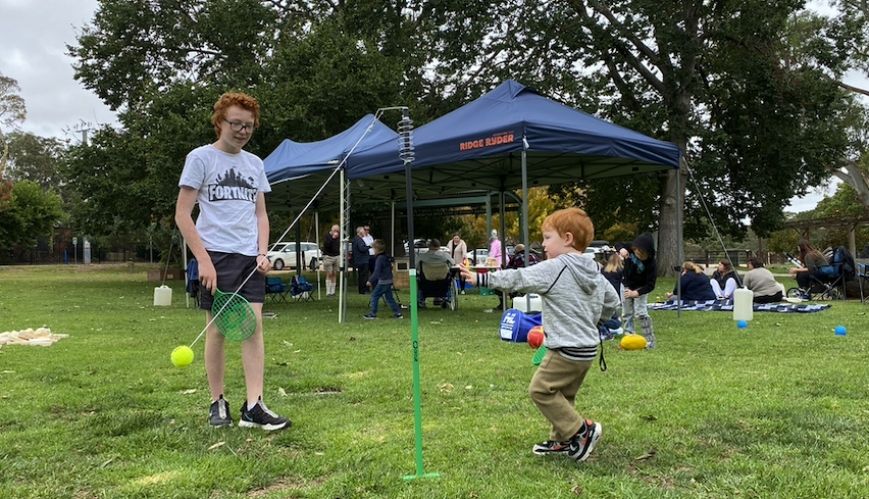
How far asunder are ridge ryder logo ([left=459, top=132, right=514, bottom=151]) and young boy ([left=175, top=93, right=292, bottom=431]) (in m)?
5.38

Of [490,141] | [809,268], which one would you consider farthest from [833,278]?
[490,141]

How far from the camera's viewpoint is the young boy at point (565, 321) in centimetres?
317

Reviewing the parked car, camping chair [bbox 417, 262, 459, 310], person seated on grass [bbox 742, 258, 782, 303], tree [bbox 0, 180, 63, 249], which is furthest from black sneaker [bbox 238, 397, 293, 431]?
tree [bbox 0, 180, 63, 249]

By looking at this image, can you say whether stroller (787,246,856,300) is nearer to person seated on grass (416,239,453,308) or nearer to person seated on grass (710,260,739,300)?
person seated on grass (710,260,739,300)

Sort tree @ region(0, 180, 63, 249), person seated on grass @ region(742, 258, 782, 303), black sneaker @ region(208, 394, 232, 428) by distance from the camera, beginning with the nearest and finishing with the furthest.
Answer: black sneaker @ region(208, 394, 232, 428), person seated on grass @ region(742, 258, 782, 303), tree @ region(0, 180, 63, 249)

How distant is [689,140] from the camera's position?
23047 millimetres

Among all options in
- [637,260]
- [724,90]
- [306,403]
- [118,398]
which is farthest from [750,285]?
[724,90]

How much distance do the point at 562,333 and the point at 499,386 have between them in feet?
5.88

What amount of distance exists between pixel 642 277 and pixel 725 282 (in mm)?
7760

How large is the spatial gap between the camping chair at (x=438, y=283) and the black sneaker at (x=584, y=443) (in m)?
8.76

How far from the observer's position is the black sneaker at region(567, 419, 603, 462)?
3166 mm

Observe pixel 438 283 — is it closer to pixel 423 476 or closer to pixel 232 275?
pixel 232 275

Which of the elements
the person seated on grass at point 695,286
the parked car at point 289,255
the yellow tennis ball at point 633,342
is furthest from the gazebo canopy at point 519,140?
the parked car at point 289,255

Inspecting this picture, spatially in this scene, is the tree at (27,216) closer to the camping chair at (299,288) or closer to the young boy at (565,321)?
the camping chair at (299,288)
